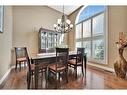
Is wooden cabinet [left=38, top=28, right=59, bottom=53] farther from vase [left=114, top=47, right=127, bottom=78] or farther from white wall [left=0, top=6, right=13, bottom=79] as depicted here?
vase [left=114, top=47, right=127, bottom=78]

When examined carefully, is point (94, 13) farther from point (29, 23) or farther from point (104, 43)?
point (29, 23)

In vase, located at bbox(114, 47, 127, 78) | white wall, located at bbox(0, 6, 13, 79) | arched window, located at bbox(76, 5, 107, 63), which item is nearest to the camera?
white wall, located at bbox(0, 6, 13, 79)

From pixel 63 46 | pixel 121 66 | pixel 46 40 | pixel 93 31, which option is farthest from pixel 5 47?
pixel 93 31

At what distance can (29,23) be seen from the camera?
5.86m

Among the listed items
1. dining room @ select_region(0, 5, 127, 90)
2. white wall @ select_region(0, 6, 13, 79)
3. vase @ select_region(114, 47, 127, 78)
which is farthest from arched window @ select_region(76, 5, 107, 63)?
white wall @ select_region(0, 6, 13, 79)

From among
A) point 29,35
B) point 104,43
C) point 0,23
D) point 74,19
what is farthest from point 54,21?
point 0,23

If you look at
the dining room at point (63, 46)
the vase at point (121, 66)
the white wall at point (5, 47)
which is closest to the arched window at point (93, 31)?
the dining room at point (63, 46)

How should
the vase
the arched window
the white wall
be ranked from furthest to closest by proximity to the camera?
the arched window, the vase, the white wall

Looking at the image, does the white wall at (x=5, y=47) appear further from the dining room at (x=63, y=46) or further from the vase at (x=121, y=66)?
the vase at (x=121, y=66)

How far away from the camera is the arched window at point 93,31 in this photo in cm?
502

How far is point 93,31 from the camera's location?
5.66 m

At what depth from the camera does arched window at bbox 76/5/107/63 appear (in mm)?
5023

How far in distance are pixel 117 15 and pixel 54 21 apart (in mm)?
3216

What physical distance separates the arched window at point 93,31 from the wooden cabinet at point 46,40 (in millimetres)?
1286
